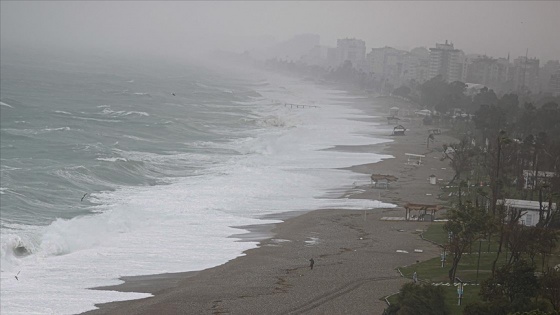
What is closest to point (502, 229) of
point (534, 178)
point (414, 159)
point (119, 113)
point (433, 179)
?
point (534, 178)

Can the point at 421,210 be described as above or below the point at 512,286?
below

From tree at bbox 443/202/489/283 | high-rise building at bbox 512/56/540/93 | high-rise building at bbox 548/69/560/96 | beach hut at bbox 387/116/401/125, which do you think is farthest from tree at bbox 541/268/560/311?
high-rise building at bbox 512/56/540/93

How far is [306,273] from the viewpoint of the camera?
1025 inches

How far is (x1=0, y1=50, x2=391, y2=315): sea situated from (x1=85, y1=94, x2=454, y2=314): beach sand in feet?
3.41

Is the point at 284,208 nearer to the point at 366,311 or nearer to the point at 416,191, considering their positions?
the point at 416,191

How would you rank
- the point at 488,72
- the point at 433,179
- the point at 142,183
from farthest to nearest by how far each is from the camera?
the point at 488,72 < the point at 433,179 < the point at 142,183

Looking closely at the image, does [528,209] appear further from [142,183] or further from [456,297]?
[142,183]

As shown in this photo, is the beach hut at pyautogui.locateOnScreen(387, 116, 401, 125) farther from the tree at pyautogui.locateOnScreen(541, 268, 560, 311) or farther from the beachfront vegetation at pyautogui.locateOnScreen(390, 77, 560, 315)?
the tree at pyautogui.locateOnScreen(541, 268, 560, 311)

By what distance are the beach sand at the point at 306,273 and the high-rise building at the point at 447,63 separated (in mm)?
120496

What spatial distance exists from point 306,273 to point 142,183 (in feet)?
60.2

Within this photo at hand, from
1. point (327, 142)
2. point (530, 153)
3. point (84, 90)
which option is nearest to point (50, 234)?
point (530, 153)

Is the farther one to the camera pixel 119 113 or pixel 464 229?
pixel 119 113

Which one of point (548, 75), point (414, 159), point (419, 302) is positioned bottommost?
point (414, 159)

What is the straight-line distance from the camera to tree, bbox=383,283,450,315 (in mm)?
19625
